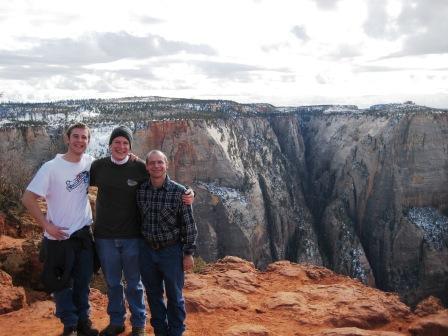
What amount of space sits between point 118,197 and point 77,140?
77 centimetres

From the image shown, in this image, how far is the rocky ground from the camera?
6.85 metres

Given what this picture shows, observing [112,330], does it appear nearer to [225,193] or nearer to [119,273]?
[119,273]

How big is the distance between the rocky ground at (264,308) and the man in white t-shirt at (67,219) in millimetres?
1060

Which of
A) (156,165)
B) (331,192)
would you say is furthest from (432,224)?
(156,165)

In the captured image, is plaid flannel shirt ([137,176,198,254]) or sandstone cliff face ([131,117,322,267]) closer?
plaid flannel shirt ([137,176,198,254])

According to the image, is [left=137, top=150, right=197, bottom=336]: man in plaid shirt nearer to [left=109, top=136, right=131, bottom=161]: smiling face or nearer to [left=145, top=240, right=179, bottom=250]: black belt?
[left=145, top=240, right=179, bottom=250]: black belt

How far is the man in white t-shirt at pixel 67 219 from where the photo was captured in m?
5.33

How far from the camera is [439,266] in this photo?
43.1 metres

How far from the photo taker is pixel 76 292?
229 inches

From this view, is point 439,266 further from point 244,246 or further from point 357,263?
point 244,246

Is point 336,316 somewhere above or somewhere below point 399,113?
below

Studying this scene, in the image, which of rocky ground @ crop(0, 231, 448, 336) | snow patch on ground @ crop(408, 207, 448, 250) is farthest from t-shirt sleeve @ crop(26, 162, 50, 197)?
snow patch on ground @ crop(408, 207, 448, 250)

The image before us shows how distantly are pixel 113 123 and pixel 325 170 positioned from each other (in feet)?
89.1

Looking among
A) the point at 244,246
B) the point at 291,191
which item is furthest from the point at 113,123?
the point at 291,191
